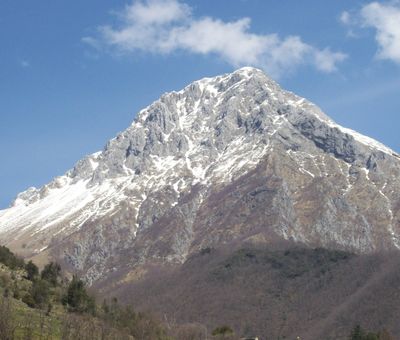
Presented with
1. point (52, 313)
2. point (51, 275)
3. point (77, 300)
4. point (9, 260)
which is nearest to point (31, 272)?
point (51, 275)

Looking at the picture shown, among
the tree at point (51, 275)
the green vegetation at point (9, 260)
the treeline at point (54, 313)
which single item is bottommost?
the treeline at point (54, 313)

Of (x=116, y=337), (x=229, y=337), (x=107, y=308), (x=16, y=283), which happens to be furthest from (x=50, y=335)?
(x=229, y=337)

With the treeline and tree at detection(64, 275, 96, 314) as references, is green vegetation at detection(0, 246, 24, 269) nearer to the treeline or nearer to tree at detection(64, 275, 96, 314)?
the treeline

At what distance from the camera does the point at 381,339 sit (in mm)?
177375

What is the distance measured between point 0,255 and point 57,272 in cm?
1658

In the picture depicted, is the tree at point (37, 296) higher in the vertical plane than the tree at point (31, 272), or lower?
lower

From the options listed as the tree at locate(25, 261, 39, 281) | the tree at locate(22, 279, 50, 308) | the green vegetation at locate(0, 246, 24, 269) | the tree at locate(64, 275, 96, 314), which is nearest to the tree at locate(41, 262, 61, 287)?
the tree at locate(25, 261, 39, 281)

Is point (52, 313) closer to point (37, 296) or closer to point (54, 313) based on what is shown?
point (54, 313)

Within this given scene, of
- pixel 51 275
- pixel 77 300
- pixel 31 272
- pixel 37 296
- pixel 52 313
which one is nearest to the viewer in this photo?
pixel 52 313

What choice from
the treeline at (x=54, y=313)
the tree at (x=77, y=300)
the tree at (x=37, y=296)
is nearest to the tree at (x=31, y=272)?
the treeline at (x=54, y=313)

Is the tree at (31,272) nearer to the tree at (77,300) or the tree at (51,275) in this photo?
the tree at (51,275)

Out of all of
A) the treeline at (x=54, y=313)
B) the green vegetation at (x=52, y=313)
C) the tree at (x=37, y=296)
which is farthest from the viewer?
the tree at (x=37, y=296)

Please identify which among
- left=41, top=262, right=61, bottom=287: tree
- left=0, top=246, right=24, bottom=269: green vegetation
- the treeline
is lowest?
the treeline

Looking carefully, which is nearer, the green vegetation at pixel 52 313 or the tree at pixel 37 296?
the green vegetation at pixel 52 313
